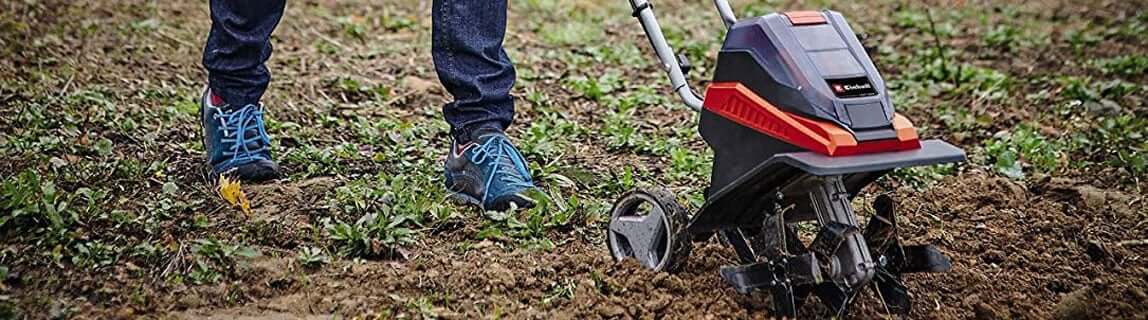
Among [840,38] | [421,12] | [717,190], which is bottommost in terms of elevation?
[421,12]

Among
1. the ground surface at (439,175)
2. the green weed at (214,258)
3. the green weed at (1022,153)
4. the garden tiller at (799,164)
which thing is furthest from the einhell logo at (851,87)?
the green weed at (1022,153)

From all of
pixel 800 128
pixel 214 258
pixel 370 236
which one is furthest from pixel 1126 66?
pixel 214 258

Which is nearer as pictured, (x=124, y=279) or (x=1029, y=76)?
(x=124, y=279)

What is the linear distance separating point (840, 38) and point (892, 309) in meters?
0.60

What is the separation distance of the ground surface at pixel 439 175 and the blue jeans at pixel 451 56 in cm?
26

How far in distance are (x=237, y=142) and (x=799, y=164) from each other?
1.89m

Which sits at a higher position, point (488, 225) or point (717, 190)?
point (717, 190)

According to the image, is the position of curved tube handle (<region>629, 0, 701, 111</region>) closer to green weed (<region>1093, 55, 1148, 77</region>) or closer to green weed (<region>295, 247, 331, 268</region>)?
green weed (<region>295, 247, 331, 268</region>)

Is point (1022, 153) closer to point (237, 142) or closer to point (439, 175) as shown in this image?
point (439, 175)

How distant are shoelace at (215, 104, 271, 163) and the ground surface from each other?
0.43 feet

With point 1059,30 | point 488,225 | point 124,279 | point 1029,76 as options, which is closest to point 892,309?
point 488,225

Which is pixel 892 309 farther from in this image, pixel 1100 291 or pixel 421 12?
pixel 421 12

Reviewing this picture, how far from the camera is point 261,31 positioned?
3.55m

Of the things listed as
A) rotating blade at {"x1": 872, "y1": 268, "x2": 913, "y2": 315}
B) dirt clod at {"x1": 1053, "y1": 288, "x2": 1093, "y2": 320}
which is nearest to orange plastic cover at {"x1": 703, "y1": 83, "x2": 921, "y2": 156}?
rotating blade at {"x1": 872, "y1": 268, "x2": 913, "y2": 315}
